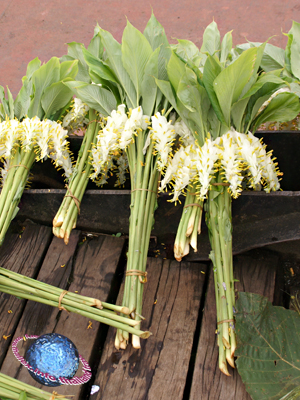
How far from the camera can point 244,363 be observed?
0.86 m

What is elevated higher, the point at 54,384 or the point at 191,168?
the point at 191,168

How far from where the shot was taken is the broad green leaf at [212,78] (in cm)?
90

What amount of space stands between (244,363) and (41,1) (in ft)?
9.64

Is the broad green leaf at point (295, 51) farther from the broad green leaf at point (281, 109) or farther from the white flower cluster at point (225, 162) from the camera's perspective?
the white flower cluster at point (225, 162)

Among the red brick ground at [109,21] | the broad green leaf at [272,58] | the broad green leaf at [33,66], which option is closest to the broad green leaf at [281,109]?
the broad green leaf at [272,58]

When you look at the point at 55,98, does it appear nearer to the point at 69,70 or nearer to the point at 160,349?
the point at 69,70

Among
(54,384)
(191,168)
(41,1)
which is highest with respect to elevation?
(41,1)

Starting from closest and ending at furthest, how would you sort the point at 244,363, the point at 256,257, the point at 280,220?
the point at 244,363, the point at 280,220, the point at 256,257

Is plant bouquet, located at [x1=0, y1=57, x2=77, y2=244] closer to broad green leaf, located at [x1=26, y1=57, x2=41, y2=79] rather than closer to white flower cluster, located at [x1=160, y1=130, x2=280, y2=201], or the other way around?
broad green leaf, located at [x1=26, y1=57, x2=41, y2=79]

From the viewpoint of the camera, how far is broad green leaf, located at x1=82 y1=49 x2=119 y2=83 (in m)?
1.07

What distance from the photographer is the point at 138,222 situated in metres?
0.99

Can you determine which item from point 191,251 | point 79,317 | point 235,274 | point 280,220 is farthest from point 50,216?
point 280,220

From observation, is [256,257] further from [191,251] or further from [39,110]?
[39,110]

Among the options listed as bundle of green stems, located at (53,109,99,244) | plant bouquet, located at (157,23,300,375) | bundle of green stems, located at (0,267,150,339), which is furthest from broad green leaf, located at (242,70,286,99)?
bundle of green stems, located at (0,267,150,339)
